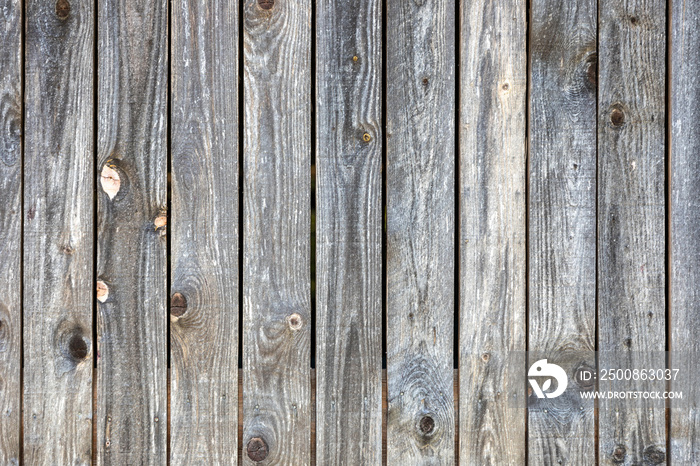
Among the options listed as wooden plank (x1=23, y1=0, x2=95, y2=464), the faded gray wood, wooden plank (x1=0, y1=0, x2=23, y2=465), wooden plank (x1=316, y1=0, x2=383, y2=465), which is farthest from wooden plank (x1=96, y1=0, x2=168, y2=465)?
the faded gray wood

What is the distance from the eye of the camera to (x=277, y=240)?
5.83 feet

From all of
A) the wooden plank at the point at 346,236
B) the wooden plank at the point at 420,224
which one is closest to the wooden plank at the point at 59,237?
the wooden plank at the point at 346,236

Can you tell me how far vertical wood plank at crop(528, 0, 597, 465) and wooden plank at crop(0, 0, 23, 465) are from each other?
4.79 ft

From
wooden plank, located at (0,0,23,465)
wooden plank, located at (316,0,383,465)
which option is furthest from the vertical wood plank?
wooden plank, located at (0,0,23,465)

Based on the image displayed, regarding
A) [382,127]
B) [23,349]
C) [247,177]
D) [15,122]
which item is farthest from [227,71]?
[23,349]

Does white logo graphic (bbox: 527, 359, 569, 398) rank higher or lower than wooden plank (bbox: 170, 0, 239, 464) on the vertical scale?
lower

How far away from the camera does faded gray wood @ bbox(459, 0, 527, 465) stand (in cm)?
179

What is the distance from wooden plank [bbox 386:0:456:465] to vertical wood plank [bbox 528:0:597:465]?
0.78 ft

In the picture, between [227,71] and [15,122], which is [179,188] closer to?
[227,71]

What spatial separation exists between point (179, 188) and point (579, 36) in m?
1.22

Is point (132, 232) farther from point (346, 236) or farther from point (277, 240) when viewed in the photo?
point (346, 236)

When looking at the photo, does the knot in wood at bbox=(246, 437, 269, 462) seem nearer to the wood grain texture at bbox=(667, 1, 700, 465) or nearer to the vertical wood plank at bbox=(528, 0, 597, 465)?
the vertical wood plank at bbox=(528, 0, 597, 465)

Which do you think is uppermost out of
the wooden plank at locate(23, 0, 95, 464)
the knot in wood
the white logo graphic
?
the wooden plank at locate(23, 0, 95, 464)

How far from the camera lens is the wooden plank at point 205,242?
5.84 feet
